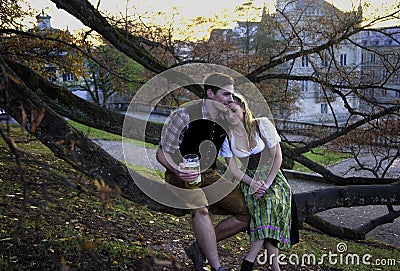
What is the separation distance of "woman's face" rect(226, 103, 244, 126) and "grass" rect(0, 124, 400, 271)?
980mm

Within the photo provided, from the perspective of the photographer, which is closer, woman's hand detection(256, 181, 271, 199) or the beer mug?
the beer mug

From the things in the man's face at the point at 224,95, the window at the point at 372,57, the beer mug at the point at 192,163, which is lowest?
the beer mug at the point at 192,163

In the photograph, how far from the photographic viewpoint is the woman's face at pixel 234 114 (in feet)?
13.4

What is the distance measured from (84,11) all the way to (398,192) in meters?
4.94

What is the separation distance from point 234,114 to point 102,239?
1.98 metres

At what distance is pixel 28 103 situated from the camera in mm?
3006

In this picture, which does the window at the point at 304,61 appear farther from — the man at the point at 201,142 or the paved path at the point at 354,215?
the man at the point at 201,142

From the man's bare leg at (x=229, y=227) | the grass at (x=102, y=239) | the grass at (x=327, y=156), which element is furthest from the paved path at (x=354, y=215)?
the man's bare leg at (x=229, y=227)

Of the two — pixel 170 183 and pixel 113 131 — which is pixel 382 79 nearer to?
pixel 113 131

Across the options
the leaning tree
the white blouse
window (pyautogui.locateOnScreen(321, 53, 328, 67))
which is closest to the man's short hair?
the white blouse

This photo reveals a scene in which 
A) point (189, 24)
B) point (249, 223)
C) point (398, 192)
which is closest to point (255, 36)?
point (189, 24)

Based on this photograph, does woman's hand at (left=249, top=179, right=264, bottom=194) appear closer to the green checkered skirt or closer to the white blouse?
the green checkered skirt

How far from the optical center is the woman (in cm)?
420

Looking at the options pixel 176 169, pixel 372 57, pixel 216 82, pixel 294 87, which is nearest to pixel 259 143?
pixel 216 82
